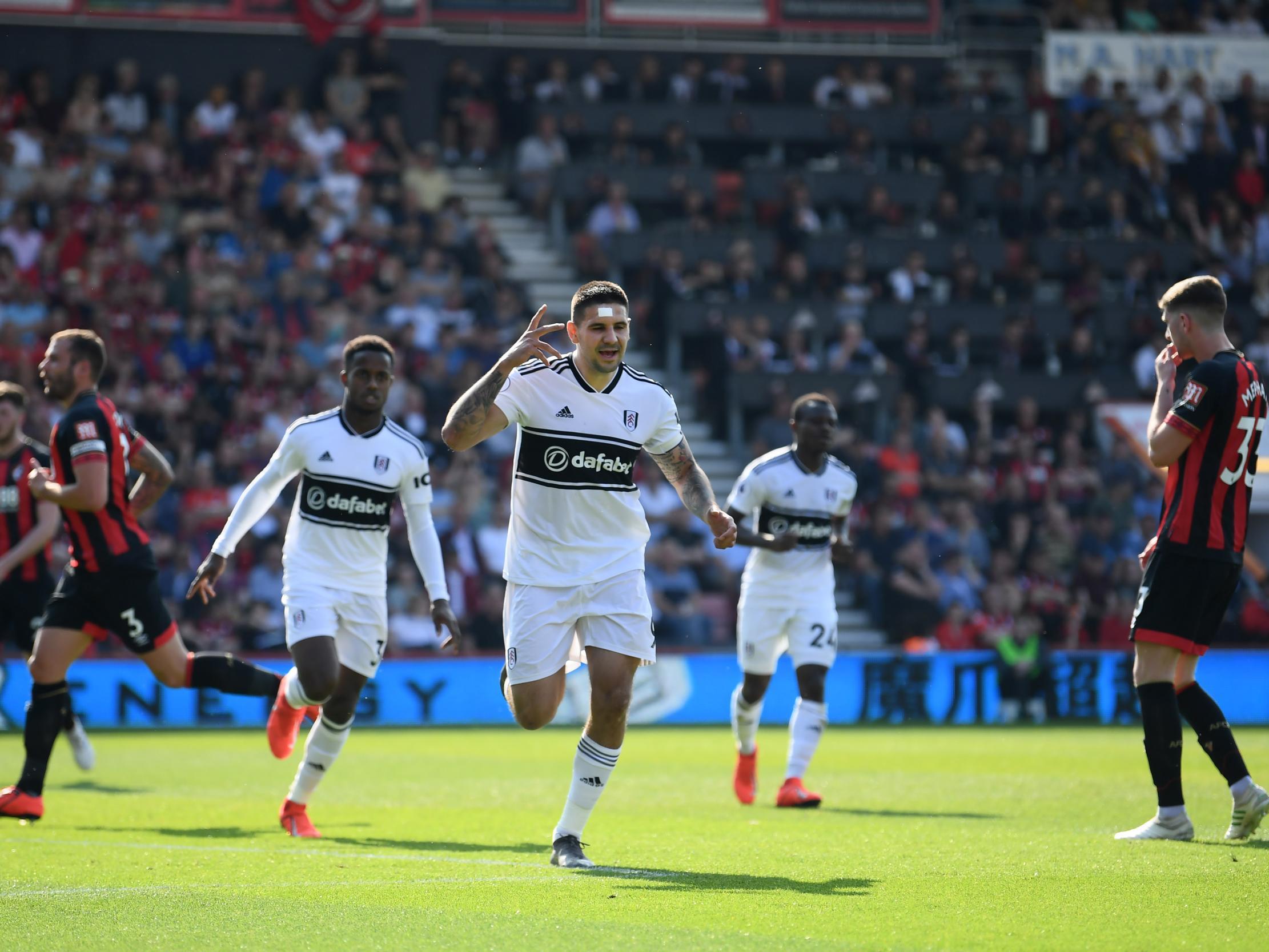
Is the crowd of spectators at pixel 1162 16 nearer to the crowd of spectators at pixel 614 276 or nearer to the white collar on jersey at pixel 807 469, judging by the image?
the crowd of spectators at pixel 614 276

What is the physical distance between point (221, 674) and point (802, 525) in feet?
14.0

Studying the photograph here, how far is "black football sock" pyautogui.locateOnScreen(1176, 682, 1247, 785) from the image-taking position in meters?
8.26

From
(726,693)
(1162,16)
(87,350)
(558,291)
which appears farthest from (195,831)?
(1162,16)

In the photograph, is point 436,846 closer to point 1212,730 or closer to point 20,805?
point 20,805

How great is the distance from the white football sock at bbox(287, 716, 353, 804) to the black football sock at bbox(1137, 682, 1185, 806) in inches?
165

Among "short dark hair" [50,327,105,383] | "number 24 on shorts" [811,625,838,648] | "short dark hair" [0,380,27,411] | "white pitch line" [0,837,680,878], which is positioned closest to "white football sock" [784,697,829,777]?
"number 24 on shorts" [811,625,838,648]

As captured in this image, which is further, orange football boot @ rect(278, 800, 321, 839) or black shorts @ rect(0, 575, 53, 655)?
black shorts @ rect(0, 575, 53, 655)

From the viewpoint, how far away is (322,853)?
8195 millimetres

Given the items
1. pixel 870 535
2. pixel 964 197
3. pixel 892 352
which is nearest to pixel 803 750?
pixel 870 535

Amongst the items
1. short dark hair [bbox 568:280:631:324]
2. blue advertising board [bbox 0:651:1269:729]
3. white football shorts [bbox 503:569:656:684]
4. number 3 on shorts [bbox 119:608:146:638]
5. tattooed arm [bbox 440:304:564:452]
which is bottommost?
blue advertising board [bbox 0:651:1269:729]

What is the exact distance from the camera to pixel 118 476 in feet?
32.0

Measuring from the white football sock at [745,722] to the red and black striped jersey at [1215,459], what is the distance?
161 inches

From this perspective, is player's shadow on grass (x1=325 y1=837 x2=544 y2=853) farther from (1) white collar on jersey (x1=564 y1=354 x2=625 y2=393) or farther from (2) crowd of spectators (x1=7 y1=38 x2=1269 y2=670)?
(2) crowd of spectators (x1=7 y1=38 x2=1269 y2=670)

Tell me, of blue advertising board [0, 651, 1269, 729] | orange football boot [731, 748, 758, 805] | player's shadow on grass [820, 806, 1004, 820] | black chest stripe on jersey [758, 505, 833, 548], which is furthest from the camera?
blue advertising board [0, 651, 1269, 729]
